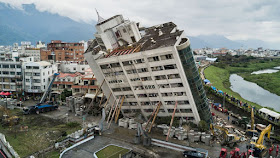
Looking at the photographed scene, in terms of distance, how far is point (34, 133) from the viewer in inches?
1651

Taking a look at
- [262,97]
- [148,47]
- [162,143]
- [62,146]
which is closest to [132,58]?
[148,47]

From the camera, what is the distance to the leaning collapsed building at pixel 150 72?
3950 cm

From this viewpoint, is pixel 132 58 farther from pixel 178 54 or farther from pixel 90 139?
pixel 90 139

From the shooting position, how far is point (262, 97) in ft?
289

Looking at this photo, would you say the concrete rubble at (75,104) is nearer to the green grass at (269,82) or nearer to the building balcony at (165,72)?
the building balcony at (165,72)

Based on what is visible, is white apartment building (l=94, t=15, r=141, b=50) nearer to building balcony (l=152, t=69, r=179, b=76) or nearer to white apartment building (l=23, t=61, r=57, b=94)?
building balcony (l=152, t=69, r=179, b=76)

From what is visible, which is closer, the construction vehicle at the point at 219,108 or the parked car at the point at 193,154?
the parked car at the point at 193,154

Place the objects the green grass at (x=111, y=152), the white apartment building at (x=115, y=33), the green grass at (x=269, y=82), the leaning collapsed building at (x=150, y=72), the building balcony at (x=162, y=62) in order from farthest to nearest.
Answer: the green grass at (x=269, y=82)
the white apartment building at (x=115, y=33)
the leaning collapsed building at (x=150, y=72)
the building balcony at (x=162, y=62)
the green grass at (x=111, y=152)

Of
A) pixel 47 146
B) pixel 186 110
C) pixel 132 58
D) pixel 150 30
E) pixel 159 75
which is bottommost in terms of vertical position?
pixel 47 146

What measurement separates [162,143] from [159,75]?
40.1ft

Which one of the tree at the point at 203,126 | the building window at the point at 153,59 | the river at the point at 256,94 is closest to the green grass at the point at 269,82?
the river at the point at 256,94

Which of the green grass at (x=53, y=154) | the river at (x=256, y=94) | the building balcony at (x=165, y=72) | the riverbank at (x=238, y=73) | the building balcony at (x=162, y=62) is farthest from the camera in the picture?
the riverbank at (x=238, y=73)

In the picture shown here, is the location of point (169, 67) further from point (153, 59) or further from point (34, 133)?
point (34, 133)

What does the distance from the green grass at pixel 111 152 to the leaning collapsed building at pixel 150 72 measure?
12497mm
